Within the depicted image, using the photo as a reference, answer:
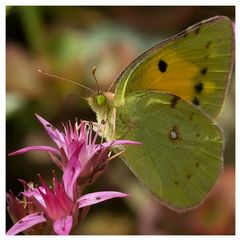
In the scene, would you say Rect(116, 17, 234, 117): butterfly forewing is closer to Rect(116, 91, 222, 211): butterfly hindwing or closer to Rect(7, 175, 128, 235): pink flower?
Rect(116, 91, 222, 211): butterfly hindwing

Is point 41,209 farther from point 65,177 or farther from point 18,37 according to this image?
point 18,37

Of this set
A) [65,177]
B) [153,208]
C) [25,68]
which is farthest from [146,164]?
[25,68]

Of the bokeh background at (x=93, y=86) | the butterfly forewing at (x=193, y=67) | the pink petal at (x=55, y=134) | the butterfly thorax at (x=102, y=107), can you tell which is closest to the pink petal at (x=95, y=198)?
the pink petal at (x=55, y=134)

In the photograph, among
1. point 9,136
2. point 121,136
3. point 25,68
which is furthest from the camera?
point 25,68

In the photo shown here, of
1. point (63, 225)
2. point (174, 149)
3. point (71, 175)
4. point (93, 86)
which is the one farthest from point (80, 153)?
point (93, 86)

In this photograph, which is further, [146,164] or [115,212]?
[115,212]

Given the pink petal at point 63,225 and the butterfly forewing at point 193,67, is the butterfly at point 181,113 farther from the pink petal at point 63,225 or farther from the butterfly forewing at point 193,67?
the pink petal at point 63,225

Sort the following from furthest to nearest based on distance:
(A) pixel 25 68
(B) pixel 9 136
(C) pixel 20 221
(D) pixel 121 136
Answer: (A) pixel 25 68 → (B) pixel 9 136 → (D) pixel 121 136 → (C) pixel 20 221
